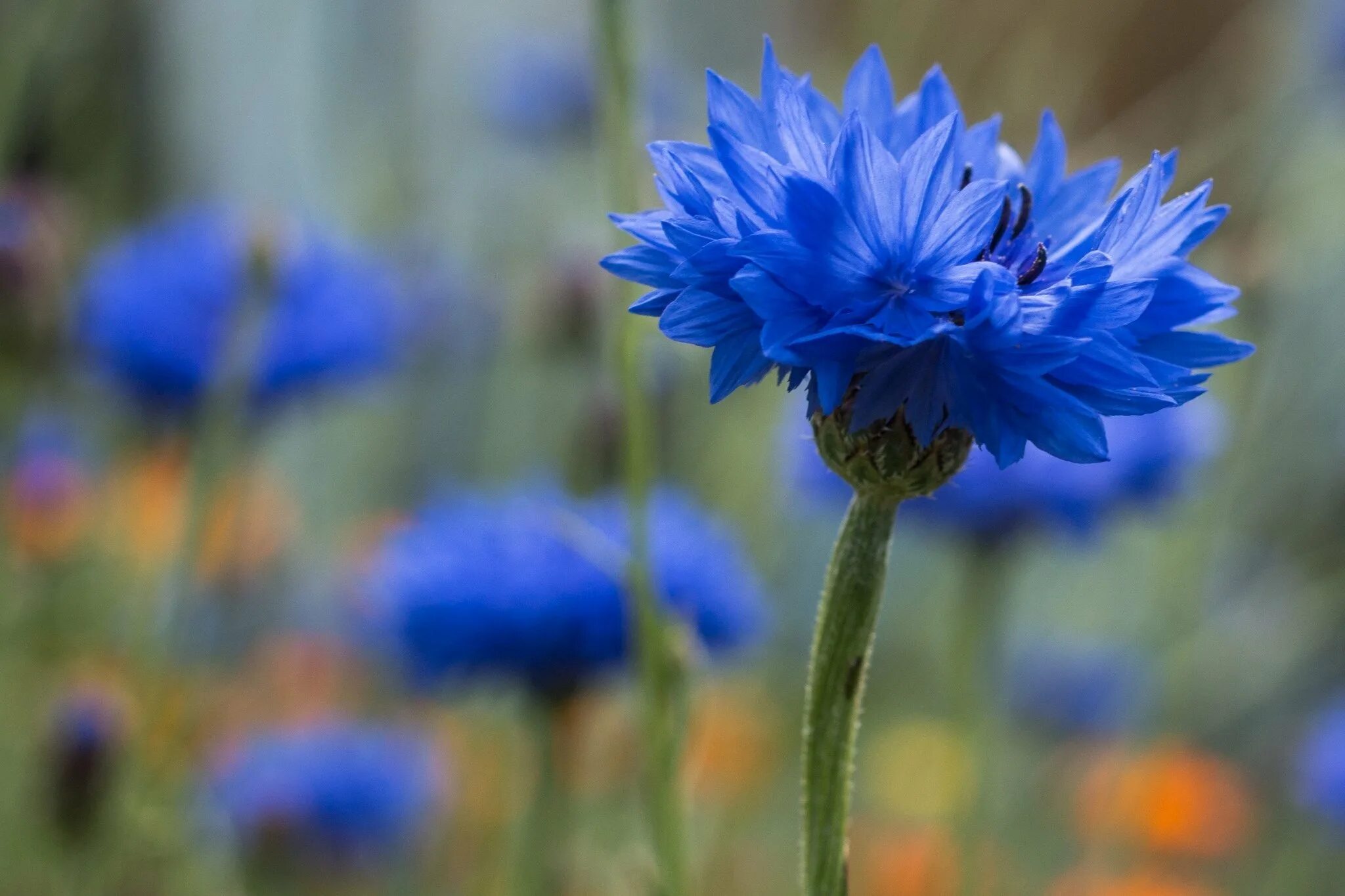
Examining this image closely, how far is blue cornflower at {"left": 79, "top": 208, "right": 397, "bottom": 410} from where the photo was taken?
0.80 metres

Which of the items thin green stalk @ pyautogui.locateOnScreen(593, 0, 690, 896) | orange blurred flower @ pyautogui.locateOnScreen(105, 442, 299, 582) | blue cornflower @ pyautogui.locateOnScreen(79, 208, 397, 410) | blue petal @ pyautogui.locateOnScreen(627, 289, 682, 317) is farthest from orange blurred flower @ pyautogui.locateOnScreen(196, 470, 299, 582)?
blue petal @ pyautogui.locateOnScreen(627, 289, 682, 317)

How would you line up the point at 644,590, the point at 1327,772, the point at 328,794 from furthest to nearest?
1. the point at 1327,772
2. the point at 328,794
3. the point at 644,590

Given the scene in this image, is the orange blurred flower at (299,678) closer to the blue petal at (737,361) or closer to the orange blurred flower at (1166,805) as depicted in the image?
the orange blurred flower at (1166,805)

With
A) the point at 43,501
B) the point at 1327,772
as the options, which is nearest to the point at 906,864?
the point at 1327,772

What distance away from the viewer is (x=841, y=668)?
29cm

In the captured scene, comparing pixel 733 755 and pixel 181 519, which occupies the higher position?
pixel 181 519

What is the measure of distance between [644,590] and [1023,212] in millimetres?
161

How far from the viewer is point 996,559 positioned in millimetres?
781

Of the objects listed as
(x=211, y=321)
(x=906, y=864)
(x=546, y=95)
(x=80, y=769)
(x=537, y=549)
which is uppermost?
(x=546, y=95)

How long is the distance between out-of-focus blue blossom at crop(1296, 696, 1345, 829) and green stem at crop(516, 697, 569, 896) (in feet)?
1.81

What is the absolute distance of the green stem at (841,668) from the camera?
11.2 inches

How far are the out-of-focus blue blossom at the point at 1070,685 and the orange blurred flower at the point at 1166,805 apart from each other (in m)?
0.05

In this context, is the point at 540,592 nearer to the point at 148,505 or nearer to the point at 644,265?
the point at 644,265

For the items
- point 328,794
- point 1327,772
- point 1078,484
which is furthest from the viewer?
point 1327,772
